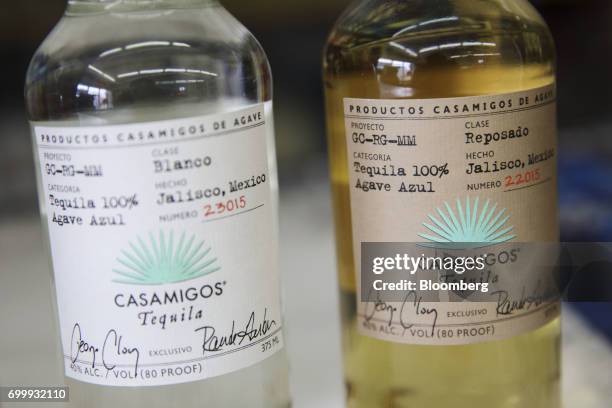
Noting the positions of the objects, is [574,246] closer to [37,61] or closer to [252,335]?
[252,335]

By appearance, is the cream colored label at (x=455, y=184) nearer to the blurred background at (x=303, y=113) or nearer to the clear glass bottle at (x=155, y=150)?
the clear glass bottle at (x=155, y=150)

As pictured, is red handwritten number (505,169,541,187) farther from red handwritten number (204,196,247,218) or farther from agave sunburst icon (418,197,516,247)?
red handwritten number (204,196,247,218)

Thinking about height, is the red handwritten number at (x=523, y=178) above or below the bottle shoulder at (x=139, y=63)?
below

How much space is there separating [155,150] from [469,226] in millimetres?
162

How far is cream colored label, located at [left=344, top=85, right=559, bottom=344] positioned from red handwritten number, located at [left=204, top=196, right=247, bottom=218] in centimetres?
7

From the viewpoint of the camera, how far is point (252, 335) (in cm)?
42

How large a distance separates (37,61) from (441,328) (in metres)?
0.25

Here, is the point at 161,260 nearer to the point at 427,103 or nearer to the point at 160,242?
the point at 160,242

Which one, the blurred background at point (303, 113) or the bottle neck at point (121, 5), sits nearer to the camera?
the bottle neck at point (121, 5)

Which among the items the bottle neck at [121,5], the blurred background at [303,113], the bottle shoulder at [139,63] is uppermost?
the bottle neck at [121,5]

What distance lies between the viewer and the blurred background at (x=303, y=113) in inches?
34.3

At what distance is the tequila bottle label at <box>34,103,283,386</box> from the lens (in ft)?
1.27
